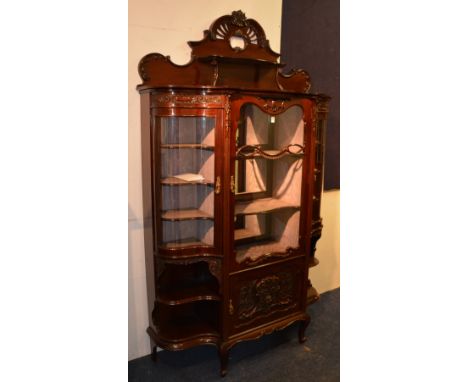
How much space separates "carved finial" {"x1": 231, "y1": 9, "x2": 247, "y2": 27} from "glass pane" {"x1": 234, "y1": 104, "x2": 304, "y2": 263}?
0.61 metres

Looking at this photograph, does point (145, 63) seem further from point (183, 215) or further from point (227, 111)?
point (183, 215)

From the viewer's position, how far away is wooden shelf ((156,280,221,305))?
81.0 inches

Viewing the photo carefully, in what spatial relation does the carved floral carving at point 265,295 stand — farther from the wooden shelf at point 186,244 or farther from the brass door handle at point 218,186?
the brass door handle at point 218,186

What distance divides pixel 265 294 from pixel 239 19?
5.47 ft

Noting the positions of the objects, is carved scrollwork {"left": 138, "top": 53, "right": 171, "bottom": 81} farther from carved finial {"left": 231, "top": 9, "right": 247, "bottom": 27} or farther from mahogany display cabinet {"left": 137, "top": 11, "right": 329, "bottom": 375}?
carved finial {"left": 231, "top": 9, "right": 247, "bottom": 27}

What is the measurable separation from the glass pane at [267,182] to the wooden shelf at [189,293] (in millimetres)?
241

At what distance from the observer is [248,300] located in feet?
7.11

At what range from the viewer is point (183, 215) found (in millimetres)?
2021

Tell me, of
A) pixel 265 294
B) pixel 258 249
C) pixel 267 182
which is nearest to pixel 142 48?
pixel 267 182

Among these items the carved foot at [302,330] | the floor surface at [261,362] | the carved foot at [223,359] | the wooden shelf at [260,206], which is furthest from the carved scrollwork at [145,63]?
the carved foot at [302,330]

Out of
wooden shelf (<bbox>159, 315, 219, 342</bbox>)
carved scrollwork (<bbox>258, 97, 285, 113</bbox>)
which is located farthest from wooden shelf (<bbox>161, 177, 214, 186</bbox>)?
wooden shelf (<bbox>159, 315, 219, 342</bbox>)
